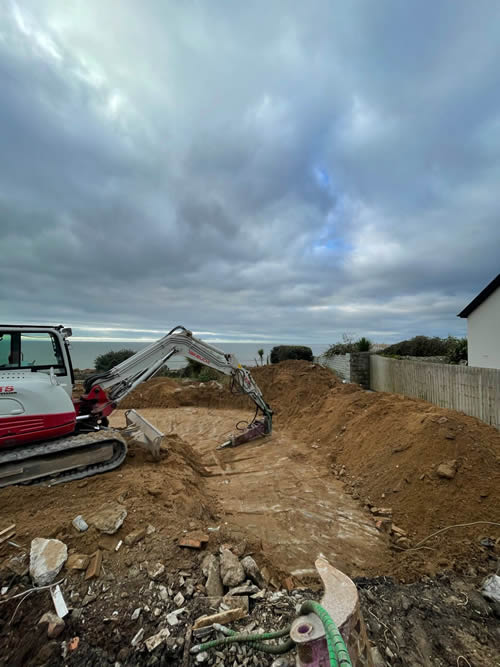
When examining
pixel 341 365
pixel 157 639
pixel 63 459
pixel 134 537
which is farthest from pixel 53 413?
pixel 341 365

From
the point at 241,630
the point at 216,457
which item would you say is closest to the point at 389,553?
the point at 241,630

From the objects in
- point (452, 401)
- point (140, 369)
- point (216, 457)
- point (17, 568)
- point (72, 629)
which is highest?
point (140, 369)

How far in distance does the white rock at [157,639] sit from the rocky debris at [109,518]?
127 centimetres

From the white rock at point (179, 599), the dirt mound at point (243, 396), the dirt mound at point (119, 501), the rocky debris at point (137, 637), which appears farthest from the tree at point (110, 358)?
the rocky debris at point (137, 637)

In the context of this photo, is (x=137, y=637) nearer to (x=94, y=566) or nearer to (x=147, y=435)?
(x=94, y=566)

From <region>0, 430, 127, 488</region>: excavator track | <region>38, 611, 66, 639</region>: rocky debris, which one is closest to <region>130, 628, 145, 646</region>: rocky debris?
<region>38, 611, 66, 639</region>: rocky debris

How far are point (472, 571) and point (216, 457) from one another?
18.0 ft

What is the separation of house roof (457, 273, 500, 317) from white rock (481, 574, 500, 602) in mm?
12074

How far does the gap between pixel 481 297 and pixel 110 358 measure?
→ 814 inches

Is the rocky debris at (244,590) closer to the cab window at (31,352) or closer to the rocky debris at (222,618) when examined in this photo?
the rocky debris at (222,618)

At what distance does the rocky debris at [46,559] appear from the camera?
288 centimetres

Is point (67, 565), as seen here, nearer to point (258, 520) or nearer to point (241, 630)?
point (241, 630)

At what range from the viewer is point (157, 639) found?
2.40 metres

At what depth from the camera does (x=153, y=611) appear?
2.67 m
